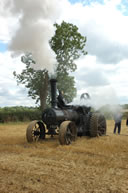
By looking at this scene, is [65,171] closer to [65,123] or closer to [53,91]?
[65,123]

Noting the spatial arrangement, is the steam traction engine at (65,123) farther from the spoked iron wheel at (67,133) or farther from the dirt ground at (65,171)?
the dirt ground at (65,171)

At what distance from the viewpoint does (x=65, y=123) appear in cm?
798

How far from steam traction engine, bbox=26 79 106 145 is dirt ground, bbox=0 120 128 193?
4.20ft

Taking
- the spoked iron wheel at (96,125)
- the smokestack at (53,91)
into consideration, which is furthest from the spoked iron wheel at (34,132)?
the spoked iron wheel at (96,125)

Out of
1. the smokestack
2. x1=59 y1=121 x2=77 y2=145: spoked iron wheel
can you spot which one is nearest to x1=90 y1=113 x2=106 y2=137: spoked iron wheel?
x1=59 y1=121 x2=77 y2=145: spoked iron wheel

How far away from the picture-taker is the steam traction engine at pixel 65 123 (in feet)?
27.3

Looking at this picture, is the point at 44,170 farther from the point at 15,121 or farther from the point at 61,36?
the point at 61,36

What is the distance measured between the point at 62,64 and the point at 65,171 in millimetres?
18716

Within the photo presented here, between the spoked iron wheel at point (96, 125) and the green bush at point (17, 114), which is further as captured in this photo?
the green bush at point (17, 114)

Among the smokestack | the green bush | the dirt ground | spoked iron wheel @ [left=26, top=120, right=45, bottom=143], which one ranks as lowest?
the dirt ground

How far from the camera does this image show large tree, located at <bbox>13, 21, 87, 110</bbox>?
74.2 ft

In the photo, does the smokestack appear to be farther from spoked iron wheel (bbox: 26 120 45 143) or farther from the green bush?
the green bush

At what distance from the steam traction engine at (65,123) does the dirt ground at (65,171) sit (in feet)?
4.20

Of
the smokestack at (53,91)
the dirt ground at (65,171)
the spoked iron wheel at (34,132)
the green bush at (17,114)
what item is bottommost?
the dirt ground at (65,171)
